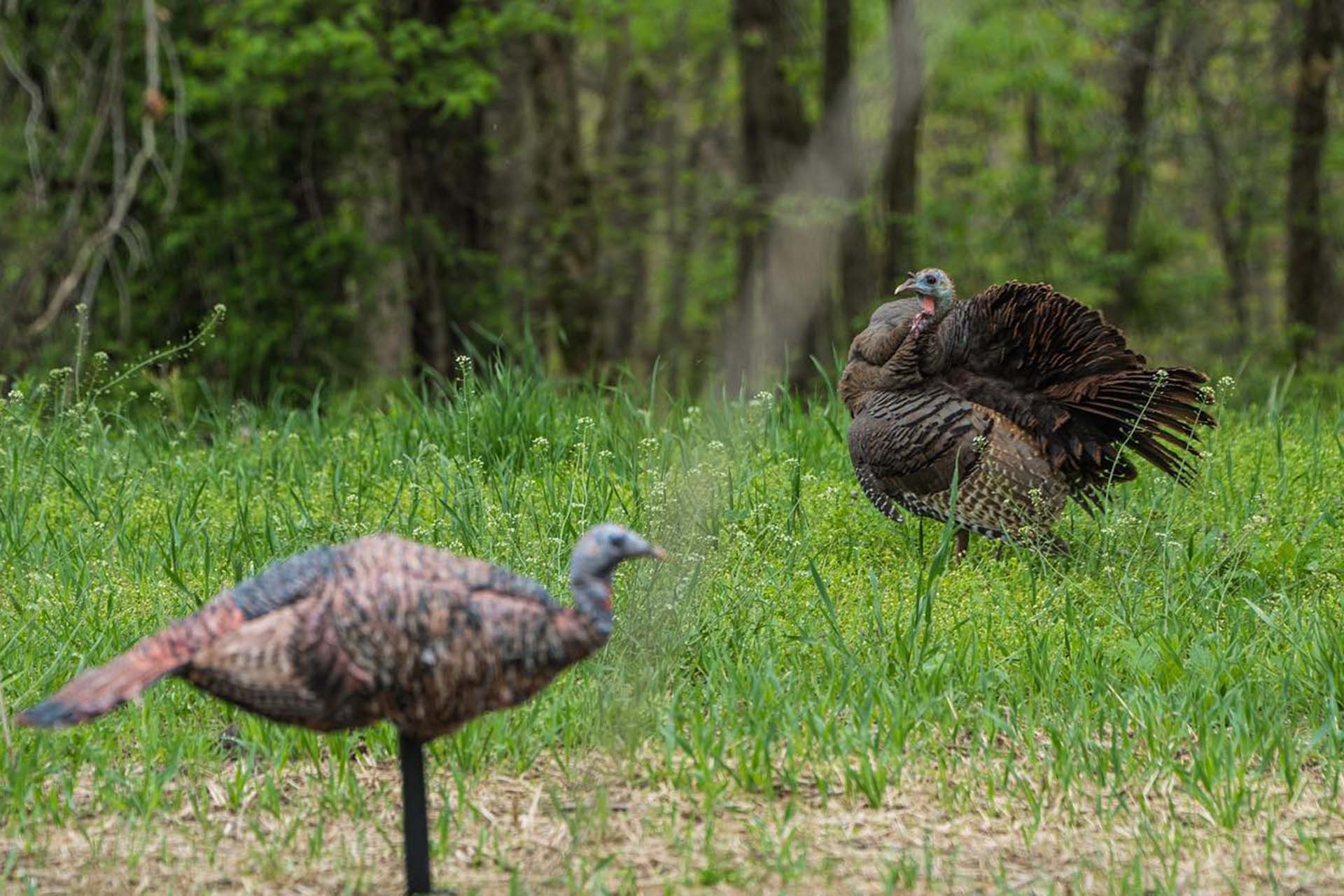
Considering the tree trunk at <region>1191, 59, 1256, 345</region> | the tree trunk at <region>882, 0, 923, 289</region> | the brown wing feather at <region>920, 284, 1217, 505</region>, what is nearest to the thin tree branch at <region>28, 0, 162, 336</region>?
the brown wing feather at <region>920, 284, 1217, 505</region>

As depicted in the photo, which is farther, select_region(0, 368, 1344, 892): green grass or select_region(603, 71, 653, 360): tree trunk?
select_region(603, 71, 653, 360): tree trunk

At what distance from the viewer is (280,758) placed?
382 centimetres

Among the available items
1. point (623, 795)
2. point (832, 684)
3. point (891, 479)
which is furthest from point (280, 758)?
point (891, 479)

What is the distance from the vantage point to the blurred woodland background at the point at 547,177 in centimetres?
1001

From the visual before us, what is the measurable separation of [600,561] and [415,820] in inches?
26.2

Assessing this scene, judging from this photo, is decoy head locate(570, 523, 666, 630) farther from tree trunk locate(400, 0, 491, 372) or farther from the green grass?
tree trunk locate(400, 0, 491, 372)

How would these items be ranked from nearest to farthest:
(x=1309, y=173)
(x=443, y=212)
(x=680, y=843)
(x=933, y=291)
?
(x=680, y=843) → (x=933, y=291) → (x=443, y=212) → (x=1309, y=173)

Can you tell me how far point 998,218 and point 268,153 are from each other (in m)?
7.89

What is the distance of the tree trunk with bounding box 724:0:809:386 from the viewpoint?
42.9 ft

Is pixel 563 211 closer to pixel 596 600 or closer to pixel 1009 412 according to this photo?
pixel 1009 412

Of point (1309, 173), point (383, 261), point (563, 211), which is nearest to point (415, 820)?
point (383, 261)

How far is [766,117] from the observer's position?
43.9 ft

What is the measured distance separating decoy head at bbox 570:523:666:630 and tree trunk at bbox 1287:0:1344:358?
10.4m

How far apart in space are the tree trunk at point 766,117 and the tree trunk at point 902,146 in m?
0.85
